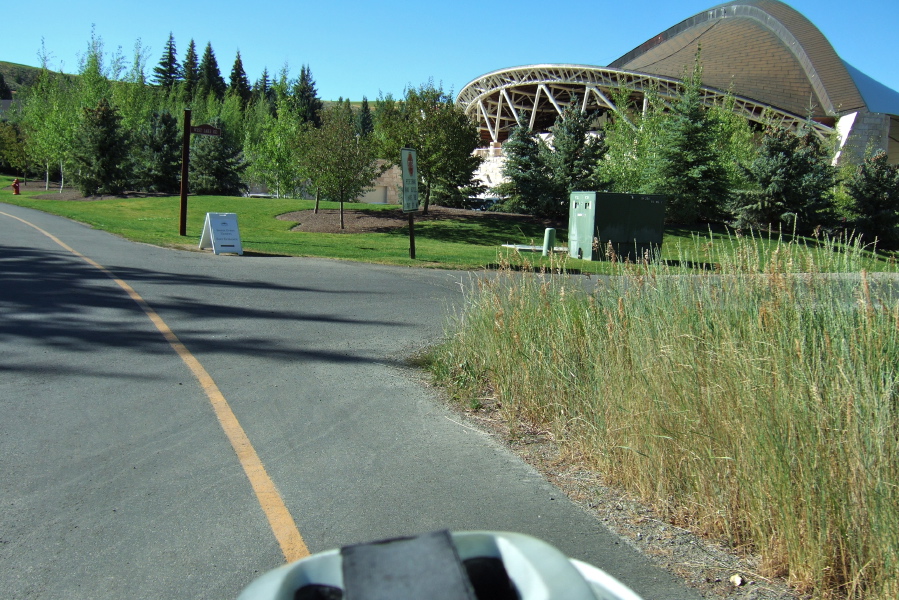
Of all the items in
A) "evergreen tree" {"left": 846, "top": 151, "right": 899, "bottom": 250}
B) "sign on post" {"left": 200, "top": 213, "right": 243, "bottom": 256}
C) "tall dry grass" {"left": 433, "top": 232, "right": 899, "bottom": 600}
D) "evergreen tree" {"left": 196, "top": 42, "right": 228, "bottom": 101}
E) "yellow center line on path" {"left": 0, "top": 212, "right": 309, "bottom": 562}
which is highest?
"evergreen tree" {"left": 196, "top": 42, "right": 228, "bottom": 101}

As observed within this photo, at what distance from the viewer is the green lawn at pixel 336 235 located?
19594 millimetres

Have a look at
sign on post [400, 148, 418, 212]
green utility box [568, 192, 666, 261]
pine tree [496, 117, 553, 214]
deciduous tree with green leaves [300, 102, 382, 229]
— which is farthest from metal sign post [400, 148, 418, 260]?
pine tree [496, 117, 553, 214]

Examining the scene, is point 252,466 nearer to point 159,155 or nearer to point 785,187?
point 785,187

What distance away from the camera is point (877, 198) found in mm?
29047

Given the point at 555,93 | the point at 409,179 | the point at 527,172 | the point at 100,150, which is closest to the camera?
the point at 409,179

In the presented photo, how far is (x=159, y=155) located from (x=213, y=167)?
4064 millimetres

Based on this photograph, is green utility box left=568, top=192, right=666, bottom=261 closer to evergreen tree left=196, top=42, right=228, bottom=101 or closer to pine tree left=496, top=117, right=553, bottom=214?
pine tree left=496, top=117, right=553, bottom=214

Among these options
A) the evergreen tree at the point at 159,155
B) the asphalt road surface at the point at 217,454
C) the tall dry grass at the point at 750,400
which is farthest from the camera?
the evergreen tree at the point at 159,155

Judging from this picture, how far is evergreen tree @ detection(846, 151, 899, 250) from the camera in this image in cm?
2878

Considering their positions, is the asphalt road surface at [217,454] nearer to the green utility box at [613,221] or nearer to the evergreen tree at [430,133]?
the green utility box at [613,221]

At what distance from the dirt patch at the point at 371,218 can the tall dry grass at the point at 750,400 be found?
23092 mm

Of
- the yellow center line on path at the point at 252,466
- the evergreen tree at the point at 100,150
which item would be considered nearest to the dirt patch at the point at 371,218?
the evergreen tree at the point at 100,150

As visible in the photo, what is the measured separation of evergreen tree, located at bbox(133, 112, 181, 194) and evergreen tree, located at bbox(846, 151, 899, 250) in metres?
39.2

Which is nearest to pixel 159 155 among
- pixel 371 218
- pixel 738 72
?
pixel 371 218
